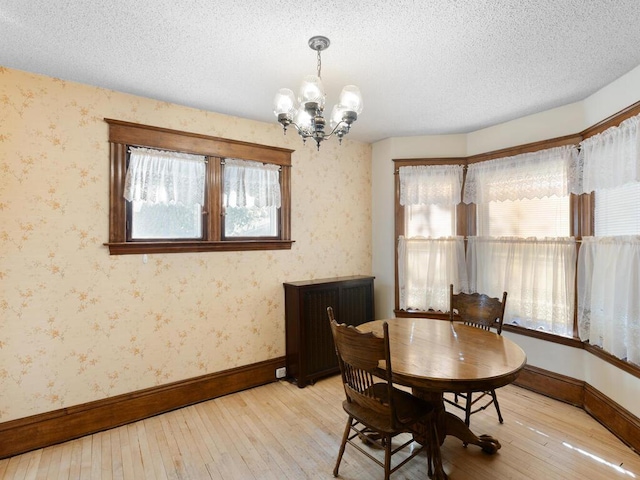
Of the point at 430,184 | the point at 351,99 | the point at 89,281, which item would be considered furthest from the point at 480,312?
the point at 89,281

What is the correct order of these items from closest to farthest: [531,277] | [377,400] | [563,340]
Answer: [377,400] → [563,340] → [531,277]

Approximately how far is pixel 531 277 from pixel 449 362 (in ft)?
6.29

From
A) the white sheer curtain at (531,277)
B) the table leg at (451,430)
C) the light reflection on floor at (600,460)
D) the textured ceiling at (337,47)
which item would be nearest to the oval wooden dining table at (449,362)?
the table leg at (451,430)

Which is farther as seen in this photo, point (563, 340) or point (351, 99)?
point (563, 340)

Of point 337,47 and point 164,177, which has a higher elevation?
point 337,47

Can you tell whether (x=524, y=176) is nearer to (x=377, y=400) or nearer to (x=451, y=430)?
(x=451, y=430)

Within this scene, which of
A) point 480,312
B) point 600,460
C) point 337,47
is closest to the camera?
point 337,47

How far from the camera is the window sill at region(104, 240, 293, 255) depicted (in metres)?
2.74

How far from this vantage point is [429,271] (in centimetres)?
388

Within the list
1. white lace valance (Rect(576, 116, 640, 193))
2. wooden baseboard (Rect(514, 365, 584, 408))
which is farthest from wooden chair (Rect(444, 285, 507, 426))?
white lace valance (Rect(576, 116, 640, 193))

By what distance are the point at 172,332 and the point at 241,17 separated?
8.11ft

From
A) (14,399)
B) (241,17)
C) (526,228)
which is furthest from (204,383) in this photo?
(526,228)

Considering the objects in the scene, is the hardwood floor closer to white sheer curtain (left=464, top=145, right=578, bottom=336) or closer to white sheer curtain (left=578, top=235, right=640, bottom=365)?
white sheer curtain (left=578, top=235, right=640, bottom=365)

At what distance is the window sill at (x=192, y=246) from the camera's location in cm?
274
